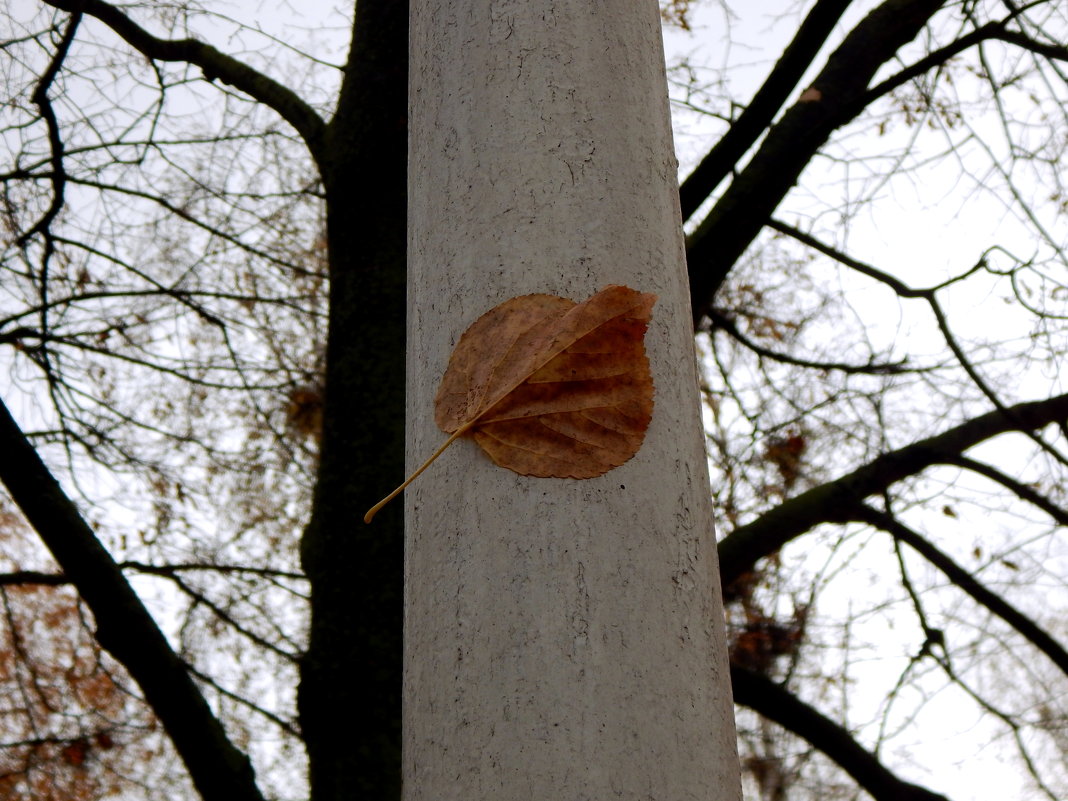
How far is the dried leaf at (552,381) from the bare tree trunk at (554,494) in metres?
0.01

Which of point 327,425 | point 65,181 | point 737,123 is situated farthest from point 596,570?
point 65,181

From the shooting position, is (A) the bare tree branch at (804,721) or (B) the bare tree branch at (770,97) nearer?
(B) the bare tree branch at (770,97)

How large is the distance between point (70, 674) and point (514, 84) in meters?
4.67

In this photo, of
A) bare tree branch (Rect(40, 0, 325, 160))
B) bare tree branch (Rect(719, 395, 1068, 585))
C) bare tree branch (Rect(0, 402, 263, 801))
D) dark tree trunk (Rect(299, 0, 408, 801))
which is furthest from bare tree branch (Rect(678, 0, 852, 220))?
bare tree branch (Rect(0, 402, 263, 801))

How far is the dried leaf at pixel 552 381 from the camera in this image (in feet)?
1.92

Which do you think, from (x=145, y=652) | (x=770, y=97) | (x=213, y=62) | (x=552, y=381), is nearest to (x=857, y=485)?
(x=770, y=97)

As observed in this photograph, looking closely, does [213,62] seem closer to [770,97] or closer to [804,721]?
[770,97]

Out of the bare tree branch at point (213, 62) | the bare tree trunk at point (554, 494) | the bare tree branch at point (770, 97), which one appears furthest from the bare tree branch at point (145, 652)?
the bare tree trunk at point (554, 494)

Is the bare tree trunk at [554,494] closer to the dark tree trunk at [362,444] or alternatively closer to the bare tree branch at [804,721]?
the dark tree trunk at [362,444]

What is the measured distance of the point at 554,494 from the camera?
1.83ft

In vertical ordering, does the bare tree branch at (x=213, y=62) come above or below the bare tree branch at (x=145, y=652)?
above

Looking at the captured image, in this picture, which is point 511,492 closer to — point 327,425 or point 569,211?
point 569,211

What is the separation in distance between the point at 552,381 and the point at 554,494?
0.10 metres

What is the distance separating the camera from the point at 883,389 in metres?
3.97
